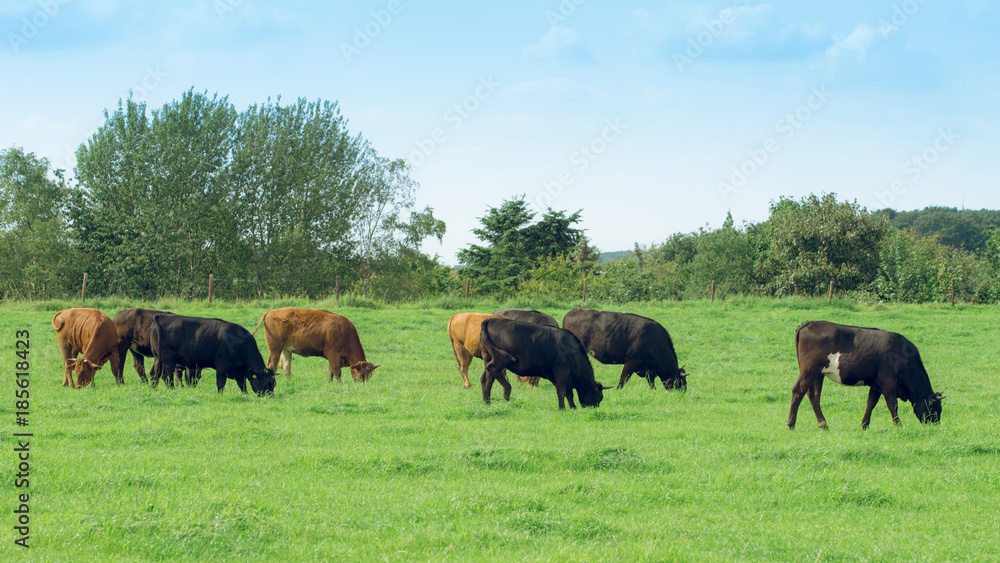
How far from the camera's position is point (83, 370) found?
13.1m

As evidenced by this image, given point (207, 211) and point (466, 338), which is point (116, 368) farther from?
point (207, 211)

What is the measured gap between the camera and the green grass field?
234 inches

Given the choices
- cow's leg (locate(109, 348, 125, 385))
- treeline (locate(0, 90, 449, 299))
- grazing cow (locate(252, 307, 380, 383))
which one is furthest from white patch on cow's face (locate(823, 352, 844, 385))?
treeline (locate(0, 90, 449, 299))

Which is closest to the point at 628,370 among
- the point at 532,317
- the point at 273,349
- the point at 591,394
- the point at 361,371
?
the point at 532,317

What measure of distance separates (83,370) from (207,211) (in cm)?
3867

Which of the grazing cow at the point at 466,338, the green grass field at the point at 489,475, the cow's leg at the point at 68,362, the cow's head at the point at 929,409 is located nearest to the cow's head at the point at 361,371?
the green grass field at the point at 489,475

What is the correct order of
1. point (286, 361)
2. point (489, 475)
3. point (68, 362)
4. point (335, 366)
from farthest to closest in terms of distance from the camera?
1. point (286, 361)
2. point (335, 366)
3. point (68, 362)
4. point (489, 475)

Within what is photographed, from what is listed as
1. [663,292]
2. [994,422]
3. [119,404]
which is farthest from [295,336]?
[663,292]

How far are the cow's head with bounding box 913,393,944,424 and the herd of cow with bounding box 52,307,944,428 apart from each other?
0.01 metres

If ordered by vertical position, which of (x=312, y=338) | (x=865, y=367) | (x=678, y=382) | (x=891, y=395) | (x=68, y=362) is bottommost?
(x=678, y=382)

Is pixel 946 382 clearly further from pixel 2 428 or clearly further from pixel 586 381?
pixel 2 428

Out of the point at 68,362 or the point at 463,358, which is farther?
the point at 463,358

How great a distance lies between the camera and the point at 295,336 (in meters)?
15.8

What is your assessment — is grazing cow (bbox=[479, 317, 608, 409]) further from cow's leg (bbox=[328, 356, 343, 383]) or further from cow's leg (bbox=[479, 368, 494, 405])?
cow's leg (bbox=[328, 356, 343, 383])
